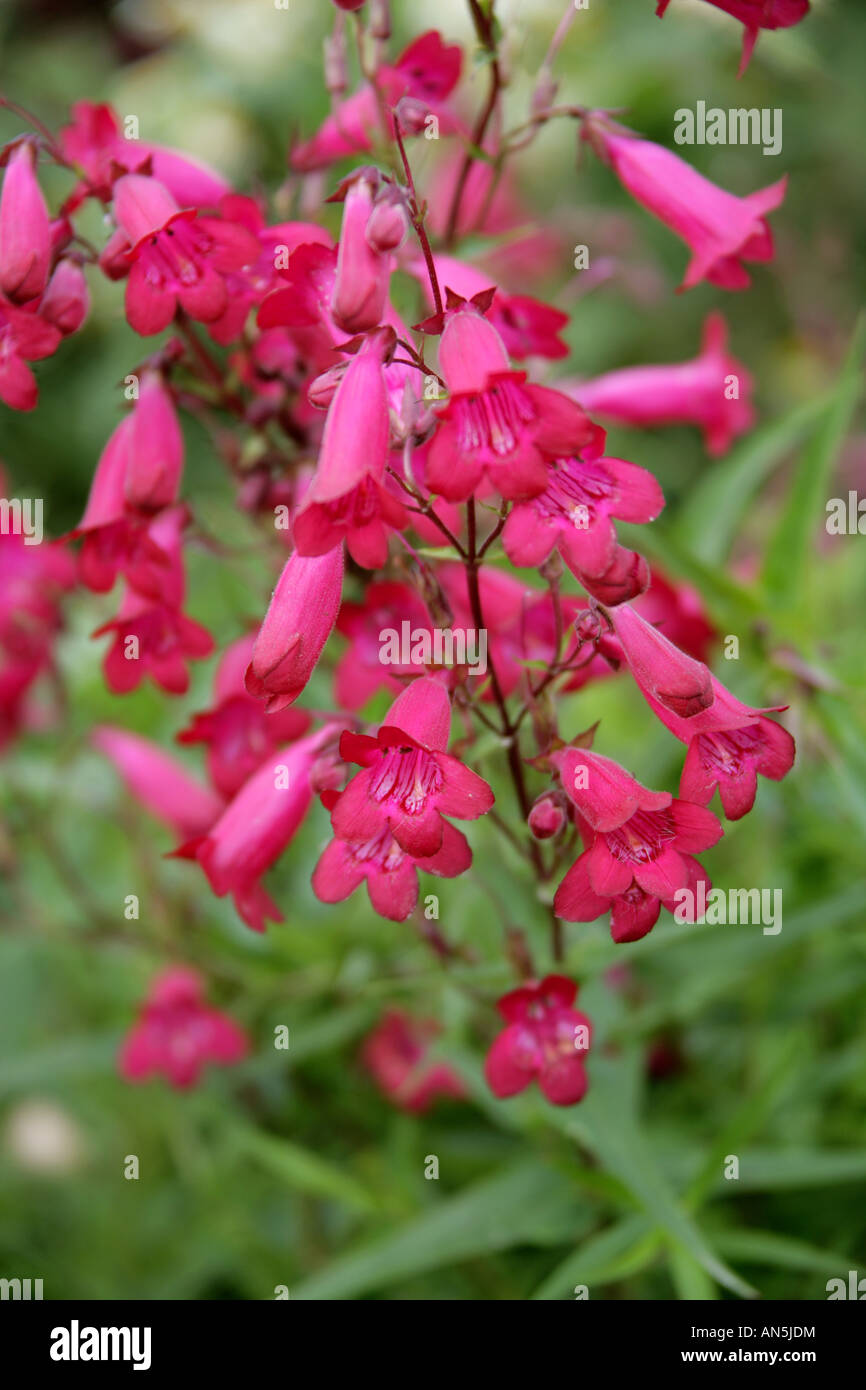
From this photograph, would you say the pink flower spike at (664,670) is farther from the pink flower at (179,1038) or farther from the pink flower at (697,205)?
the pink flower at (179,1038)

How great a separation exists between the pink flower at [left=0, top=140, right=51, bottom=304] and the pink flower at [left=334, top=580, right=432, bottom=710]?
0.33 m

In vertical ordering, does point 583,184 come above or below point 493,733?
above

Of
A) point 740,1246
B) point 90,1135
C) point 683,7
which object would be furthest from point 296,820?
point 683,7

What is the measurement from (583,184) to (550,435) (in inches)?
106

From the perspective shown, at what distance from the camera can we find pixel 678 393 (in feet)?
4.26

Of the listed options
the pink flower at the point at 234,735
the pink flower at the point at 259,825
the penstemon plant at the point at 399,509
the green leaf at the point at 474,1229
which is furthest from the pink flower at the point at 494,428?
the green leaf at the point at 474,1229

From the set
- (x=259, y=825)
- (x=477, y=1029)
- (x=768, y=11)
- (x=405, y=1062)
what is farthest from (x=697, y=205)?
(x=405, y=1062)

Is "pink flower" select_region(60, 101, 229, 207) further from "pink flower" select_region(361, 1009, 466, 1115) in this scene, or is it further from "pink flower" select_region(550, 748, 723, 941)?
"pink flower" select_region(361, 1009, 466, 1115)

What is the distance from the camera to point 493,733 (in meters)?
0.85

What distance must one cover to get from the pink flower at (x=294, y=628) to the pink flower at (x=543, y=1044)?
0.30m

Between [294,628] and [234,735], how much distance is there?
0.37 metres

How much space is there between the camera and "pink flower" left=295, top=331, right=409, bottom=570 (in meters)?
0.69
